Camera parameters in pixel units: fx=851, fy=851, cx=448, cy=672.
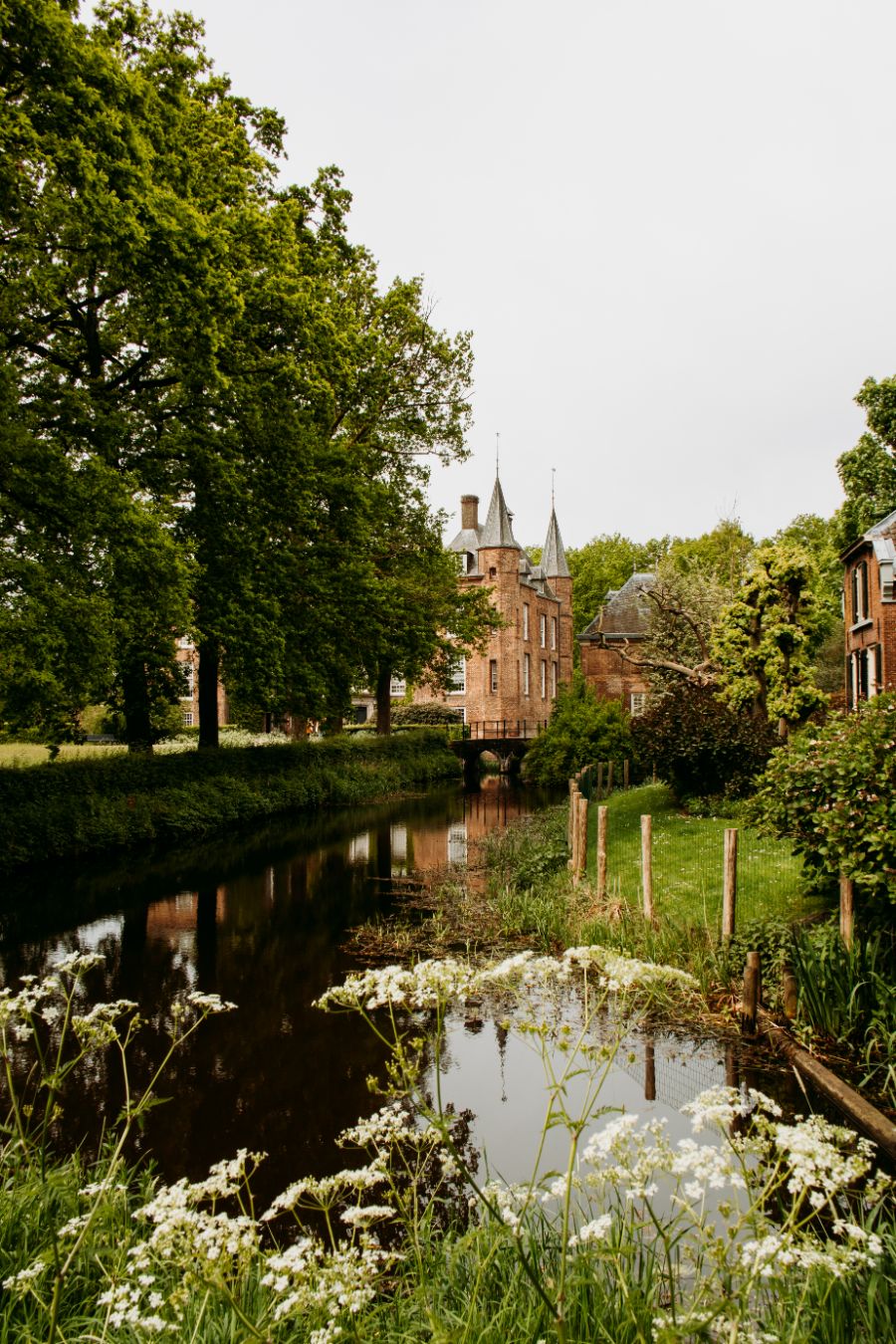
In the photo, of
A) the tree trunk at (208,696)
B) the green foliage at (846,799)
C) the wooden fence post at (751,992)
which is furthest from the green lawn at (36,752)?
the green foliage at (846,799)

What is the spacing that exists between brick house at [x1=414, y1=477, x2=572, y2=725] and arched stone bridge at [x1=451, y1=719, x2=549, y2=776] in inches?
21.7

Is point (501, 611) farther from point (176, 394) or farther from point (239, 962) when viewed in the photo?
point (239, 962)

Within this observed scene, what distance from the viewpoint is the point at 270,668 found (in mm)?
20875

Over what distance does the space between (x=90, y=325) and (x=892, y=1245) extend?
19.9 meters

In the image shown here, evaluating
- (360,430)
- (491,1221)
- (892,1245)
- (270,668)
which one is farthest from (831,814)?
(360,430)

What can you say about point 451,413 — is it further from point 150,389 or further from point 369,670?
point 150,389

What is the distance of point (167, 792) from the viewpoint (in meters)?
21.7

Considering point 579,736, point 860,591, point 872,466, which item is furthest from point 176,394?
point 872,466

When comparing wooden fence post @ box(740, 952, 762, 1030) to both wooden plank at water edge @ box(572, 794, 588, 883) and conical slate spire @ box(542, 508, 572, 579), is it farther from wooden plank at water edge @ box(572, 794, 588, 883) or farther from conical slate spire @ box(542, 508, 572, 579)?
conical slate spire @ box(542, 508, 572, 579)

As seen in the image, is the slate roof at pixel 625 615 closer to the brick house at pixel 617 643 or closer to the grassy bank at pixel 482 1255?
the brick house at pixel 617 643

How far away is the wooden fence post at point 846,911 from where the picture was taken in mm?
7551

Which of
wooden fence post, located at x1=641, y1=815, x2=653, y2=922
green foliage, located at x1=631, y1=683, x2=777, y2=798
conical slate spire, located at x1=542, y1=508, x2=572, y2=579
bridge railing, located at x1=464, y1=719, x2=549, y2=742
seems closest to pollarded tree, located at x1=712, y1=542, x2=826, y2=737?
green foliage, located at x1=631, y1=683, x2=777, y2=798

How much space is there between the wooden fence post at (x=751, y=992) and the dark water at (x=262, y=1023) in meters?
0.40

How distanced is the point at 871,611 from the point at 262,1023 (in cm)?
2223
